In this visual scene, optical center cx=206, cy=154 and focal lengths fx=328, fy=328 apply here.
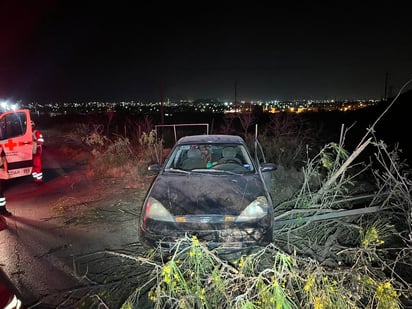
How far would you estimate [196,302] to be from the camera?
2516 millimetres

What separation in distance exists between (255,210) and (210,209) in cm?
55

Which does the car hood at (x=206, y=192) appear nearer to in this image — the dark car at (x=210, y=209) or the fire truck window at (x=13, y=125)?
the dark car at (x=210, y=209)

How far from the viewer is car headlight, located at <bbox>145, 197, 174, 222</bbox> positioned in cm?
391

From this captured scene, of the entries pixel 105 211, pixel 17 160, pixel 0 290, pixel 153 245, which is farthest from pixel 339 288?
pixel 17 160

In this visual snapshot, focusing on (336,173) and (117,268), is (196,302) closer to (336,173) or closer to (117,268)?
(117,268)

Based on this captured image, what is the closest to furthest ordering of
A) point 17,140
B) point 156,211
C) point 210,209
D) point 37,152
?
point 210,209
point 156,211
point 17,140
point 37,152

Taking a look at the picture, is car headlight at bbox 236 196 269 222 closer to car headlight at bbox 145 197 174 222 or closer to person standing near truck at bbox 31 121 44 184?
car headlight at bbox 145 197 174 222

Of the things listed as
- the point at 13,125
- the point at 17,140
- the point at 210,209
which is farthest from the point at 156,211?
the point at 13,125

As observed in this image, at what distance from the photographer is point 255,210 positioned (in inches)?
156

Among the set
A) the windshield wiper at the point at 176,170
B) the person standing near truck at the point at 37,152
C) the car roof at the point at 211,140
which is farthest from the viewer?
the person standing near truck at the point at 37,152

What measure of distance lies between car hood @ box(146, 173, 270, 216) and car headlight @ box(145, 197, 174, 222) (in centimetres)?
5

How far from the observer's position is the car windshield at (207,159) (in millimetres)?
5273

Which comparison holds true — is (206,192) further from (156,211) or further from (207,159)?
(207,159)

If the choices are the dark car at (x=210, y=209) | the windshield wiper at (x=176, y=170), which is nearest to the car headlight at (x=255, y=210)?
the dark car at (x=210, y=209)
